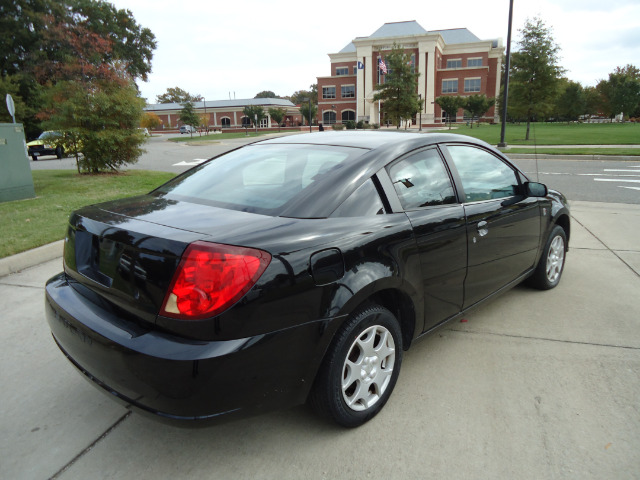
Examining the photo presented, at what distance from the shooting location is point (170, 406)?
1.89 meters

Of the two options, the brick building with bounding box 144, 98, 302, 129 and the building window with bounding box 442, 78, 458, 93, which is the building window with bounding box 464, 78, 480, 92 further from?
the brick building with bounding box 144, 98, 302, 129

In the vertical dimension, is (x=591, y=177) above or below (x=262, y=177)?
below

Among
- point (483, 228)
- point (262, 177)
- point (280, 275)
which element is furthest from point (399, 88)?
point (280, 275)

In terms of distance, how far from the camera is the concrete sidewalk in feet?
7.09

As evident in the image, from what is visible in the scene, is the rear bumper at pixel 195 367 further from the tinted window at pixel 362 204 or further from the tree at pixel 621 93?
the tree at pixel 621 93

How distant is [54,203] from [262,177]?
7204mm

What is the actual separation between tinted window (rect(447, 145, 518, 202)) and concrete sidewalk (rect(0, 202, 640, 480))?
109 centimetres

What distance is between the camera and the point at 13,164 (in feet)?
28.8

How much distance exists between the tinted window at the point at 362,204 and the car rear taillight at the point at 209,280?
628 millimetres

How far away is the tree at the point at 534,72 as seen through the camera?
25.4 meters

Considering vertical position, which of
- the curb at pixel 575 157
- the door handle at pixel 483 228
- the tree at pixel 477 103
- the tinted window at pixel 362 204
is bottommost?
the curb at pixel 575 157

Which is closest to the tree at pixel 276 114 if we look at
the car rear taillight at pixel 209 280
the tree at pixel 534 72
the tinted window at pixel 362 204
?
the tree at pixel 534 72

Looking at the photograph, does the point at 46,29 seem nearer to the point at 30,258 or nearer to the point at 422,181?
the point at 30,258

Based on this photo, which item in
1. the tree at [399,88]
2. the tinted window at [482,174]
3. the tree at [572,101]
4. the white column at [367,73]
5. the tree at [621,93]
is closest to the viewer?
the tinted window at [482,174]
